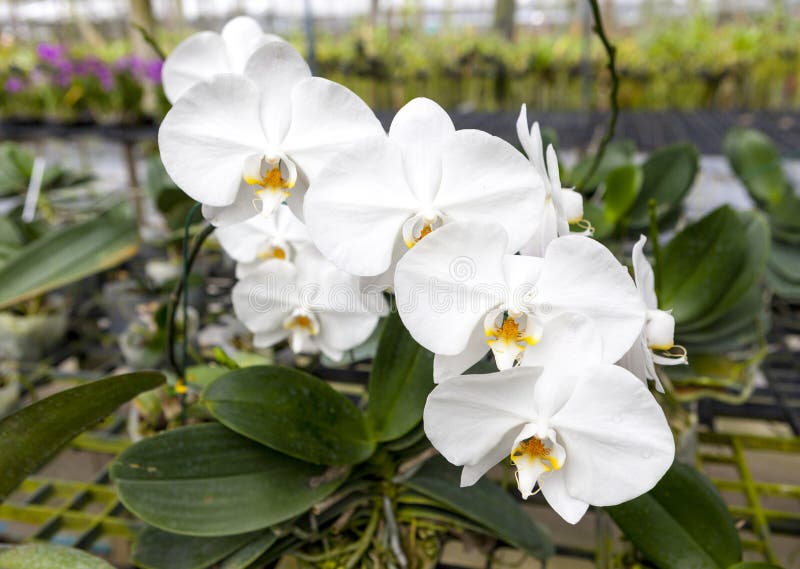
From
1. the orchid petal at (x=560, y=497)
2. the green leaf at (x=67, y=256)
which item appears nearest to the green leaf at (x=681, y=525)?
the orchid petal at (x=560, y=497)

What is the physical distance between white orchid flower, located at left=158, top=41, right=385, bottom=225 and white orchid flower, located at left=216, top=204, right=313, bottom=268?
0.32ft

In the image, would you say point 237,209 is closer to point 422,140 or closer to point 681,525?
point 422,140

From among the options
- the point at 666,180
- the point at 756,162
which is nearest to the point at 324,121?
the point at 666,180

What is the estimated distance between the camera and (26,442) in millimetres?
445

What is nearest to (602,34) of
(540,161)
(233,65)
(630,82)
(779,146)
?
(540,161)

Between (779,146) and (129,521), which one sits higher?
(779,146)

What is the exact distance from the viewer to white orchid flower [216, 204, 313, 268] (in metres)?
0.50

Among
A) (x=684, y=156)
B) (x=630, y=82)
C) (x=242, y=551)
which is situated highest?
(x=684, y=156)

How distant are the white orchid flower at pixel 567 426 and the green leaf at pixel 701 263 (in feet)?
1.11

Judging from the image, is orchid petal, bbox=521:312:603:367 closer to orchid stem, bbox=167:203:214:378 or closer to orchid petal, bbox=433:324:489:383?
orchid petal, bbox=433:324:489:383

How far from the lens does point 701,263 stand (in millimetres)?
625

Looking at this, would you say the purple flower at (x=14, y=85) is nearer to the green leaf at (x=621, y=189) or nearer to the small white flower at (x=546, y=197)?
the green leaf at (x=621, y=189)

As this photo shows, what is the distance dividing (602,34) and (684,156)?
1.31 ft

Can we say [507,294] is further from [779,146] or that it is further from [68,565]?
[779,146]
